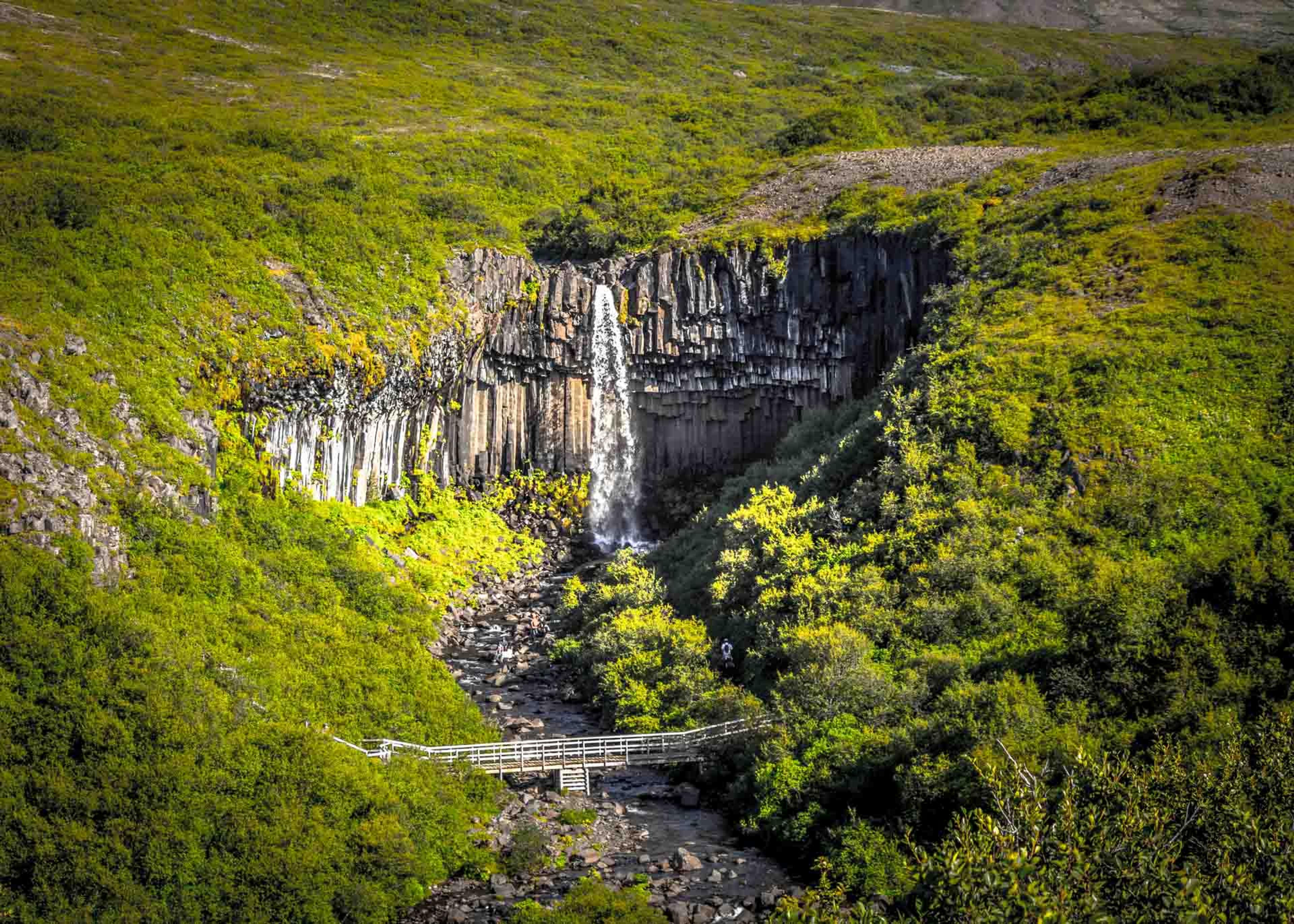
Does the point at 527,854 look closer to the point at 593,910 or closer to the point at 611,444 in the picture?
the point at 593,910

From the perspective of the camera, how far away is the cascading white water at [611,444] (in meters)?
61.0

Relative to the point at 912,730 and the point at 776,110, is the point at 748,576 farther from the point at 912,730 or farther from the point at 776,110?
the point at 776,110

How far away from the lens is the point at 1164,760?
20094mm

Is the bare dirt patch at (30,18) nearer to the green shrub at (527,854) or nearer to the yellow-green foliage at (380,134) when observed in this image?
the yellow-green foliage at (380,134)

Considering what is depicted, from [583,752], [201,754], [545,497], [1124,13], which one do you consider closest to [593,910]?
[583,752]

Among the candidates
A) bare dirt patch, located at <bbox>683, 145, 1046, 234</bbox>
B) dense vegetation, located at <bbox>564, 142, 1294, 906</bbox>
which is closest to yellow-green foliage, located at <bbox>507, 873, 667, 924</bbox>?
dense vegetation, located at <bbox>564, 142, 1294, 906</bbox>

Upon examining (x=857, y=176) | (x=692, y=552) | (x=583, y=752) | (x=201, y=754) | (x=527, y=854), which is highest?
(x=857, y=176)

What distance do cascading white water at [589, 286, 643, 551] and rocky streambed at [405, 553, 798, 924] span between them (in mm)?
20658

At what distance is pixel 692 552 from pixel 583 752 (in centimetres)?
1761

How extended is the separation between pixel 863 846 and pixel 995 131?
192 feet

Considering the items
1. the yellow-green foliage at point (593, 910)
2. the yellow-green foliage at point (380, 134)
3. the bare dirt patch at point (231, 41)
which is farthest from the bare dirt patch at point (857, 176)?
the bare dirt patch at point (231, 41)

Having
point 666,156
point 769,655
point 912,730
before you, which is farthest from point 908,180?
point 912,730

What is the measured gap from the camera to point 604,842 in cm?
2973

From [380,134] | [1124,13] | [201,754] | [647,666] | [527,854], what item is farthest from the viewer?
[1124,13]
